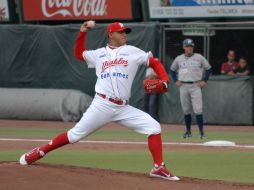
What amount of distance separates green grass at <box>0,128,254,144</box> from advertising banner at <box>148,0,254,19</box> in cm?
416

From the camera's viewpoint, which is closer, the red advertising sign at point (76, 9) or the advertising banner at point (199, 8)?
the advertising banner at point (199, 8)

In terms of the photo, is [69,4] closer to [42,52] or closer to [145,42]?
[42,52]

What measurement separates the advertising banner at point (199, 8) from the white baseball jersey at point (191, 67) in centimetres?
480

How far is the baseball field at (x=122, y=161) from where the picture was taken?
9.51 meters

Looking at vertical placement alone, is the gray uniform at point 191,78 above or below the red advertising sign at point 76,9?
below

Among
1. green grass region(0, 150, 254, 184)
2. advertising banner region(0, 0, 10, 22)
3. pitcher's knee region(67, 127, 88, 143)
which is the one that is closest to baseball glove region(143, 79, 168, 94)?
pitcher's knee region(67, 127, 88, 143)

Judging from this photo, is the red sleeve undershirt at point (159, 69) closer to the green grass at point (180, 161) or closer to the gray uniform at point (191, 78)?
the green grass at point (180, 161)

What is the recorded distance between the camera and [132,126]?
10.3 meters

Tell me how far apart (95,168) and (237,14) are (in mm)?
11323

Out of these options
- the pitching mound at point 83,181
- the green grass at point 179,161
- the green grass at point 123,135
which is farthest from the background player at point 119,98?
the green grass at point 123,135

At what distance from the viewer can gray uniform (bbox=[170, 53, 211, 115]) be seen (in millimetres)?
16969

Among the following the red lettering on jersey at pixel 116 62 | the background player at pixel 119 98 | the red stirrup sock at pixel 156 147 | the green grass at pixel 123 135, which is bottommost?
the green grass at pixel 123 135

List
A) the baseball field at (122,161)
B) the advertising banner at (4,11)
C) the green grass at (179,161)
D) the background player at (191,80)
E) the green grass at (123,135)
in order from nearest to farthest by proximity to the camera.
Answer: the baseball field at (122,161), the green grass at (179,161), the green grass at (123,135), the background player at (191,80), the advertising banner at (4,11)

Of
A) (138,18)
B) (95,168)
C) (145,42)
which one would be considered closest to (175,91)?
(145,42)
